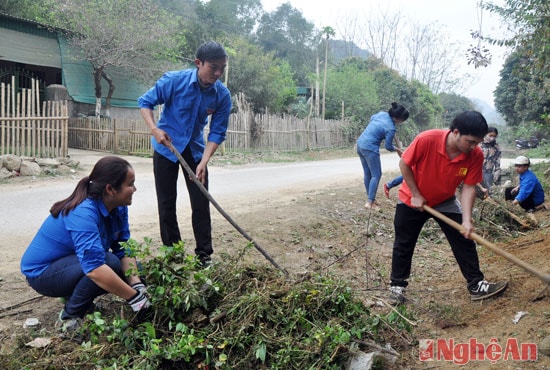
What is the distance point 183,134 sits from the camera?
3842 millimetres

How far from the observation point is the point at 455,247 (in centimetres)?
388

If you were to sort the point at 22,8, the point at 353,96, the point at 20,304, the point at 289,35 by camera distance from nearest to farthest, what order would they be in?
the point at 20,304
the point at 22,8
the point at 353,96
the point at 289,35

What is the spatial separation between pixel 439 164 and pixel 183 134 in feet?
6.72

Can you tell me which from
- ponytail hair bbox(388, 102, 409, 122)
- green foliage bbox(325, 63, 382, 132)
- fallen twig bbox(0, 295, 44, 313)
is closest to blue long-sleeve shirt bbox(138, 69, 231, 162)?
fallen twig bbox(0, 295, 44, 313)

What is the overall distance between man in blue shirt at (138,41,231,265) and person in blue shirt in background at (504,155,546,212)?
5508 millimetres

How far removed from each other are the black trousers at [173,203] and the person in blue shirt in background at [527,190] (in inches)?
220

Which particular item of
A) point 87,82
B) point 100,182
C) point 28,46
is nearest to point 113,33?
point 87,82

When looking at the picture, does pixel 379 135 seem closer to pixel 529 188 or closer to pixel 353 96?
pixel 529 188

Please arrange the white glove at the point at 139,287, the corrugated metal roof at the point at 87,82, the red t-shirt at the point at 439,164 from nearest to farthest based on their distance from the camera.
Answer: the white glove at the point at 139,287
the red t-shirt at the point at 439,164
the corrugated metal roof at the point at 87,82

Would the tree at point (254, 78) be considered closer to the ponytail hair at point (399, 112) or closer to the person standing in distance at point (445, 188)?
the ponytail hair at point (399, 112)

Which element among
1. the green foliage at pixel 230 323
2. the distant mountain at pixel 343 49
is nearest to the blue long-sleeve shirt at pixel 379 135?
the green foliage at pixel 230 323

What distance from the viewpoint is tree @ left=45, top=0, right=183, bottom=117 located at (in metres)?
16.3

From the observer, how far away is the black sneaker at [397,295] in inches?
151

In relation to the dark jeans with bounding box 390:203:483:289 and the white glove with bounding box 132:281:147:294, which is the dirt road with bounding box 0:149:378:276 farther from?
the dark jeans with bounding box 390:203:483:289
